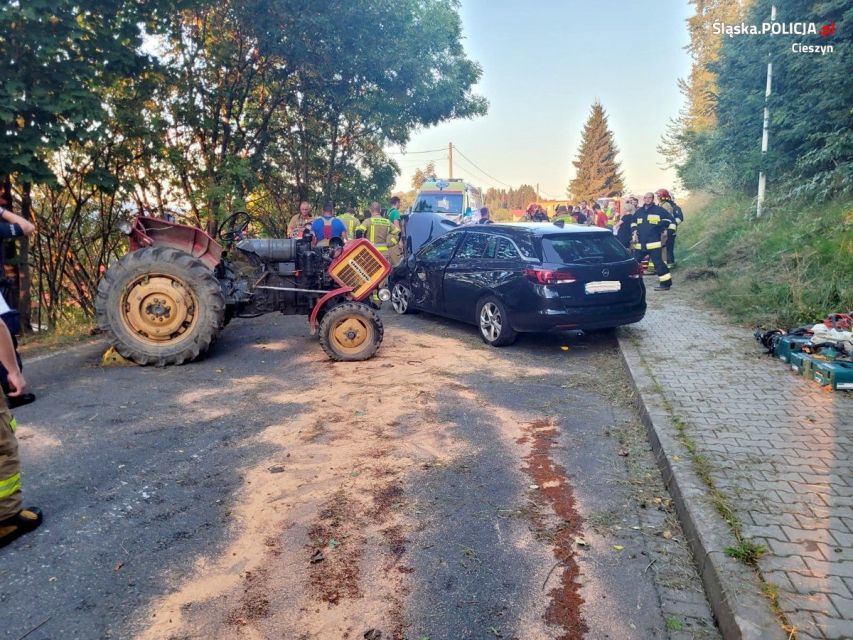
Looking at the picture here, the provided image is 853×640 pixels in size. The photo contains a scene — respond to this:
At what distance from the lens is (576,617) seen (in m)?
2.84

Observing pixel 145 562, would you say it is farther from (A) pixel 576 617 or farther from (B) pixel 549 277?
(B) pixel 549 277

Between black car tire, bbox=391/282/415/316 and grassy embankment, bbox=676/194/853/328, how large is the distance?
528cm

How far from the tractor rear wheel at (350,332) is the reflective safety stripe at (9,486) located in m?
4.15

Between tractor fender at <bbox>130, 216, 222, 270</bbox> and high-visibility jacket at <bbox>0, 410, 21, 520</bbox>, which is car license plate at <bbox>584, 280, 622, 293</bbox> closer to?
tractor fender at <bbox>130, 216, 222, 270</bbox>

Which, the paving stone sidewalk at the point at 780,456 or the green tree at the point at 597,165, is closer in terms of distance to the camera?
the paving stone sidewalk at the point at 780,456

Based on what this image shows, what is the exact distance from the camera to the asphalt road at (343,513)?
2.86 m

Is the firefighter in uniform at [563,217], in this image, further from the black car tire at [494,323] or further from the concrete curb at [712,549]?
the concrete curb at [712,549]

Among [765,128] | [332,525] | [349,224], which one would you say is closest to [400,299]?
[349,224]

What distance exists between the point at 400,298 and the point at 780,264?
21.5ft

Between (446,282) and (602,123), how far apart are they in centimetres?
6880

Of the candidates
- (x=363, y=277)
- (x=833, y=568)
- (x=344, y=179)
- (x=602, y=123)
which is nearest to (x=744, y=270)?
(x=363, y=277)

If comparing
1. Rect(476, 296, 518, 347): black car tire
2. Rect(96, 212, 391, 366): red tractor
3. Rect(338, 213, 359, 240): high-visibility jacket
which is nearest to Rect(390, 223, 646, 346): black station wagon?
Rect(476, 296, 518, 347): black car tire

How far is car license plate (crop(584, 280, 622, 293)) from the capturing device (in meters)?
7.84

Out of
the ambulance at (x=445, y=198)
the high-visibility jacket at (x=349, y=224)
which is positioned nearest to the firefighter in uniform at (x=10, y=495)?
the high-visibility jacket at (x=349, y=224)
